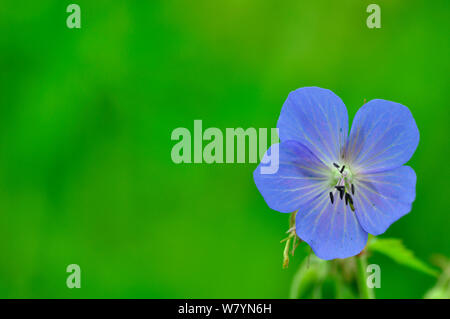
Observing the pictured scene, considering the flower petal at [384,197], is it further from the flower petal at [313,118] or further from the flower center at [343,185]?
the flower petal at [313,118]

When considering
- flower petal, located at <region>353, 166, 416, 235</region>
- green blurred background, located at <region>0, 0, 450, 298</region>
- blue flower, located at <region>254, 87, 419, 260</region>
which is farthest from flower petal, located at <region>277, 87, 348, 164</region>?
green blurred background, located at <region>0, 0, 450, 298</region>

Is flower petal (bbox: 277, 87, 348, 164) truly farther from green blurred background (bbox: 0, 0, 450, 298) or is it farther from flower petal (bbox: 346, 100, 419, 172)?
green blurred background (bbox: 0, 0, 450, 298)

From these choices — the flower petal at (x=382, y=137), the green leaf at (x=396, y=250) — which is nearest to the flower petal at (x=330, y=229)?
the flower petal at (x=382, y=137)

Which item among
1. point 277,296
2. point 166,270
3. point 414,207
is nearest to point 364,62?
point 414,207

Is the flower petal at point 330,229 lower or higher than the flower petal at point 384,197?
lower

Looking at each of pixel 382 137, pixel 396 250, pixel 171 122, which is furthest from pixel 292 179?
pixel 171 122
